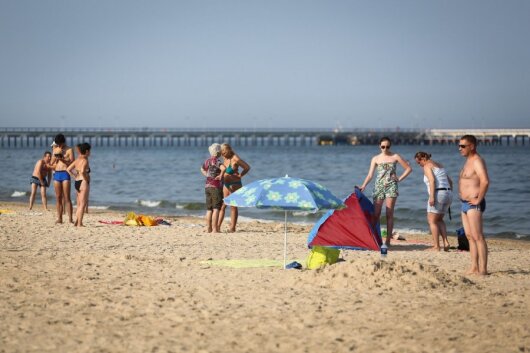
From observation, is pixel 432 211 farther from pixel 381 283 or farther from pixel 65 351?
pixel 65 351

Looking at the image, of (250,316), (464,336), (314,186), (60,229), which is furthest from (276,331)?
(60,229)

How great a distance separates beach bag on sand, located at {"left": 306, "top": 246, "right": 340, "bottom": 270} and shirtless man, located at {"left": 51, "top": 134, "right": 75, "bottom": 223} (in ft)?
18.1

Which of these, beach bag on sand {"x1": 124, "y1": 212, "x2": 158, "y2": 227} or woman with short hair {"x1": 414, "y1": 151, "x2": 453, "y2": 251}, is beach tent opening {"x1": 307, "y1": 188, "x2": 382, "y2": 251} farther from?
beach bag on sand {"x1": 124, "y1": 212, "x2": 158, "y2": 227}

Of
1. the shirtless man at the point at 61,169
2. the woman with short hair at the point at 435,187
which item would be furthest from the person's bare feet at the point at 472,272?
the shirtless man at the point at 61,169

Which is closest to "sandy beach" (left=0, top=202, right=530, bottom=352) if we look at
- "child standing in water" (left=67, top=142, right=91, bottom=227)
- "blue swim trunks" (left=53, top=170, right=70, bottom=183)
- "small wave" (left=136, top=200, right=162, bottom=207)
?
Answer: "child standing in water" (left=67, top=142, right=91, bottom=227)

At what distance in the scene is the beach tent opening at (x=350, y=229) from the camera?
33.9 ft

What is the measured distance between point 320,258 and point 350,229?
6.31 ft

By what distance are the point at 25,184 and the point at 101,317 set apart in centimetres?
2689

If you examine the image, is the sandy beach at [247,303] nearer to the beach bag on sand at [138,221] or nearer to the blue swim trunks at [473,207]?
the blue swim trunks at [473,207]

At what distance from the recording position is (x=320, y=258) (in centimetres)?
857

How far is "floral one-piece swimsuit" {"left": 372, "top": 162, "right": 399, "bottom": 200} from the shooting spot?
10.2 m

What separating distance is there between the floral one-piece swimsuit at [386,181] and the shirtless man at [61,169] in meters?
5.33

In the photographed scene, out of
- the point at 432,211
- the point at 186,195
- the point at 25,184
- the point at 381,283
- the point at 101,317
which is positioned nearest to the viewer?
the point at 101,317

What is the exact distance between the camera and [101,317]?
6.17 metres
